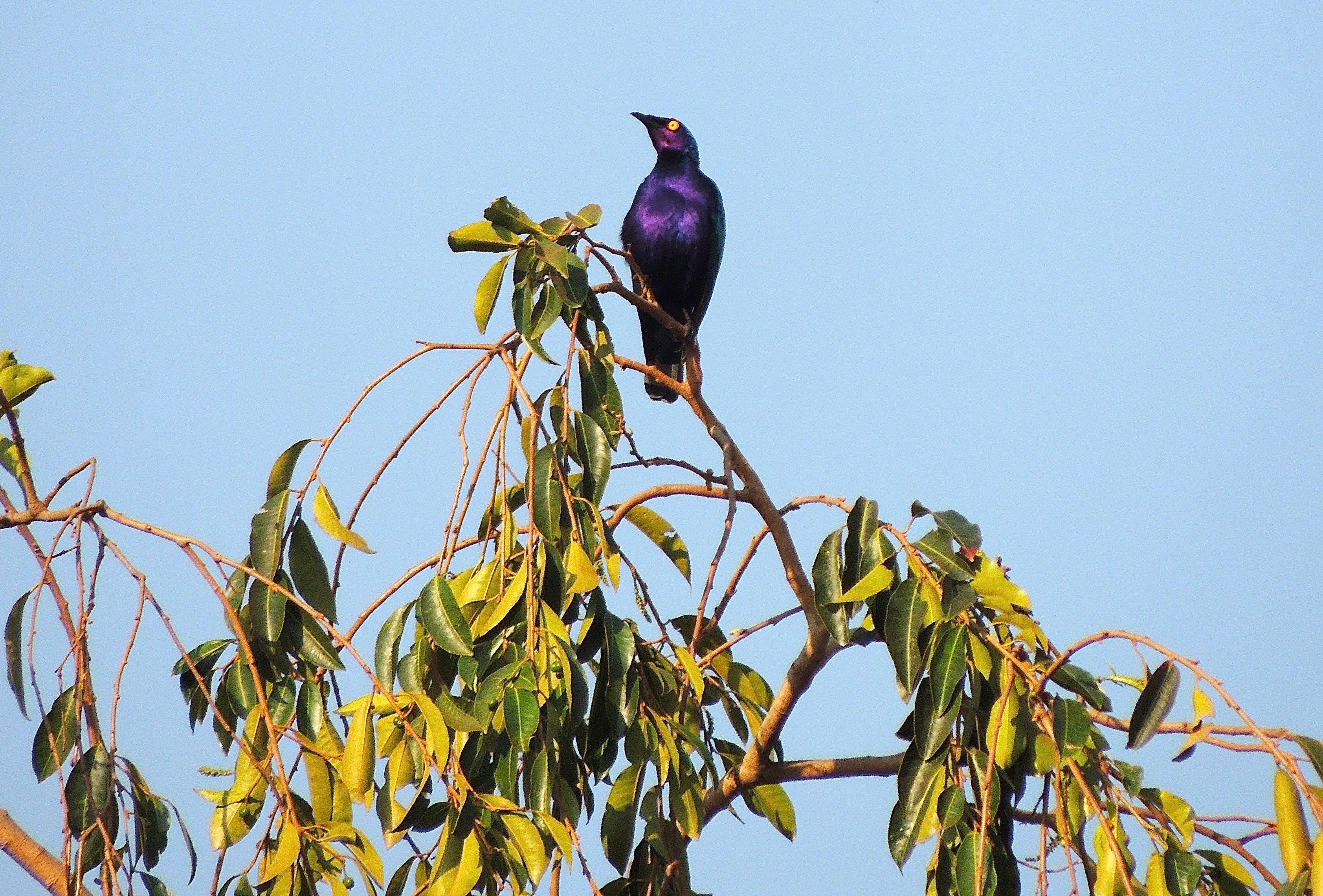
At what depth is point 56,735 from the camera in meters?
2.11

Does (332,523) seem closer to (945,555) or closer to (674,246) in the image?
(945,555)

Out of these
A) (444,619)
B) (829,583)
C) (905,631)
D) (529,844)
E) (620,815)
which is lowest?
(529,844)

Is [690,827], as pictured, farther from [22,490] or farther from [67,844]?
[22,490]

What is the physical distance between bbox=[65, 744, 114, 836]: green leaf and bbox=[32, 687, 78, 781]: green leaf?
0.13 ft

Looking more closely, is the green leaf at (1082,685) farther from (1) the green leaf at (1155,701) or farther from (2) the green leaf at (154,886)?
(2) the green leaf at (154,886)

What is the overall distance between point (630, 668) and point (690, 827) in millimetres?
286

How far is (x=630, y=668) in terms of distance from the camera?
2.28 metres

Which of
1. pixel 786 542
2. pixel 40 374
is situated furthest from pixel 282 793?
pixel 786 542

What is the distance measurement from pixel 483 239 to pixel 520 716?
90 cm

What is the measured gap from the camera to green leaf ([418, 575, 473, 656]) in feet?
6.30

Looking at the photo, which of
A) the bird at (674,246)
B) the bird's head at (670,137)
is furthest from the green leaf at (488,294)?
the bird's head at (670,137)

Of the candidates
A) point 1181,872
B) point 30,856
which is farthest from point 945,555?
point 30,856

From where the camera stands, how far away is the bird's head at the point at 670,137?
5.81m

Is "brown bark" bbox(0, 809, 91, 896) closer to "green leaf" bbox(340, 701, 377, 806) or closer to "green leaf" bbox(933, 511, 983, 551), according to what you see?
"green leaf" bbox(340, 701, 377, 806)
